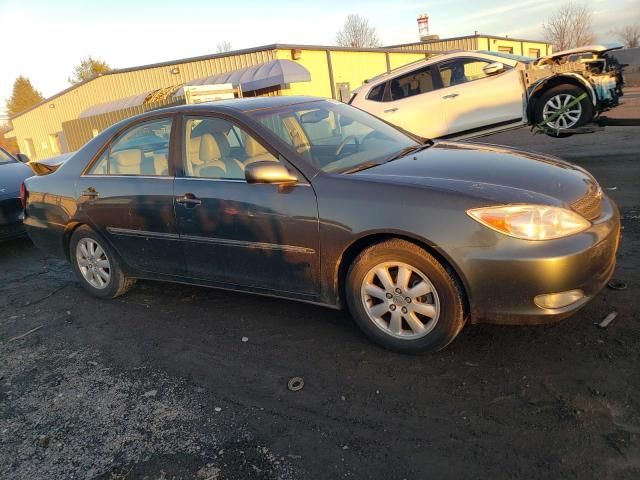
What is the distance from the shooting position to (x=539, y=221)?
2701 mm

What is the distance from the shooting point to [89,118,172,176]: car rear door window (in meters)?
4.03

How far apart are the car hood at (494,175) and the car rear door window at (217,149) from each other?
0.88 meters

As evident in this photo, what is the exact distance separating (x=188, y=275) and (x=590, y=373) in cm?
280

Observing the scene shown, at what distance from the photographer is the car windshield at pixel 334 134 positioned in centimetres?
349

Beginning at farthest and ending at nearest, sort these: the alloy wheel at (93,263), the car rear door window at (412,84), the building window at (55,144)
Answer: the building window at (55,144) → the car rear door window at (412,84) → the alloy wheel at (93,263)

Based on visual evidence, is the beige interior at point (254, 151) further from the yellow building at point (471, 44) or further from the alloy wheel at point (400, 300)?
the yellow building at point (471, 44)

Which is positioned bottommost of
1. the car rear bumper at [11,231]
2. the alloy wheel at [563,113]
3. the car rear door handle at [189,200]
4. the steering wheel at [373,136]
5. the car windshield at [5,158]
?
the car rear bumper at [11,231]

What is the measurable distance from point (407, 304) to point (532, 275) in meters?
0.71

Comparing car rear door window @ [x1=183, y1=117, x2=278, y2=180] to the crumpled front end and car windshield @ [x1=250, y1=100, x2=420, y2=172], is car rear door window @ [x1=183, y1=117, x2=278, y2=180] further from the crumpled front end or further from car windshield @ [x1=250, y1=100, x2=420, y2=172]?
the crumpled front end

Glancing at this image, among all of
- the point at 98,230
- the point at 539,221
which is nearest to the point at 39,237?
the point at 98,230

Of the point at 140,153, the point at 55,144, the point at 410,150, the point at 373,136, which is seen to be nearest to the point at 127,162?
the point at 140,153

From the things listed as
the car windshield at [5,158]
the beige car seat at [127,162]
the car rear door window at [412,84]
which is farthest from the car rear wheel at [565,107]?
the car windshield at [5,158]

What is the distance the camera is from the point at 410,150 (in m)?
3.83

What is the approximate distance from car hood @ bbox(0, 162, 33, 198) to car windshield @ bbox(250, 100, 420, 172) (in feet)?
15.7
